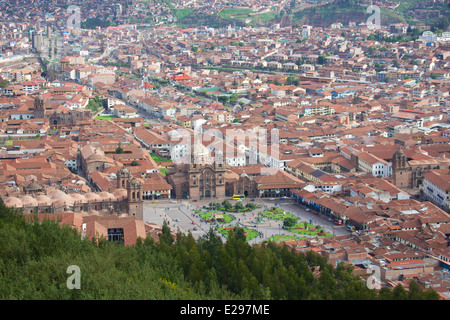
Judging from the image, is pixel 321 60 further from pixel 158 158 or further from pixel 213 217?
pixel 213 217

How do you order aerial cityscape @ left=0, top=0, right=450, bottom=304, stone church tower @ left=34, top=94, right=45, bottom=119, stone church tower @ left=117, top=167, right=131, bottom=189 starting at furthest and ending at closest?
stone church tower @ left=34, top=94, right=45, bottom=119 < stone church tower @ left=117, top=167, right=131, bottom=189 < aerial cityscape @ left=0, top=0, right=450, bottom=304

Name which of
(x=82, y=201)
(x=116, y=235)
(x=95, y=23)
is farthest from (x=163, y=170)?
(x=95, y=23)

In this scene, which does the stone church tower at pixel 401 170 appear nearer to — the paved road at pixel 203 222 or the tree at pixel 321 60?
the paved road at pixel 203 222

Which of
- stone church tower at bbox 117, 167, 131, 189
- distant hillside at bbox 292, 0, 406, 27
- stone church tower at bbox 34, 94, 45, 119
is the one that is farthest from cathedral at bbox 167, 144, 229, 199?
distant hillside at bbox 292, 0, 406, 27

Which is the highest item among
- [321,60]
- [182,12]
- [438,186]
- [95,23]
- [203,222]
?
[182,12]

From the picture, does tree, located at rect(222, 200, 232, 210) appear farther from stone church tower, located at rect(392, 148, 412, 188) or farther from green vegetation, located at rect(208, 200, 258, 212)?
stone church tower, located at rect(392, 148, 412, 188)

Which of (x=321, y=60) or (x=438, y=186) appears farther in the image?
(x=321, y=60)
